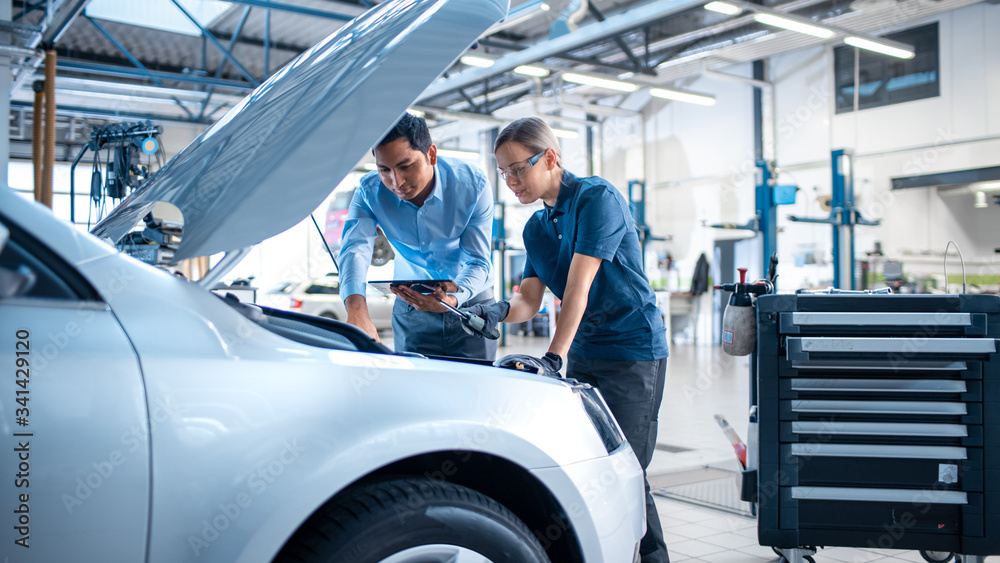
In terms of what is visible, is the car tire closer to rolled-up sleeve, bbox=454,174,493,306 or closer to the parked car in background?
rolled-up sleeve, bbox=454,174,493,306

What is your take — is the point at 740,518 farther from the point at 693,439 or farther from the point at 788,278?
the point at 788,278

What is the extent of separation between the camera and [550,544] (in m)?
1.55

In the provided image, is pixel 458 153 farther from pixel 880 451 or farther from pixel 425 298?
pixel 880 451

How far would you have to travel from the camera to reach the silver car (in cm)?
109

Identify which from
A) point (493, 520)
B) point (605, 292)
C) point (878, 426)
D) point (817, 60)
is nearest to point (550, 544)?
point (493, 520)

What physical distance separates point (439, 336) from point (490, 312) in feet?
0.99

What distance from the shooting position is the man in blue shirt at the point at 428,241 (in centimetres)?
237

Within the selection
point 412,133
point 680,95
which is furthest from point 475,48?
point 412,133

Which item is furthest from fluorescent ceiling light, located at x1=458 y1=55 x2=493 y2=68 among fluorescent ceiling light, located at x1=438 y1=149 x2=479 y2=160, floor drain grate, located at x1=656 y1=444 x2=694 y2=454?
floor drain grate, located at x1=656 y1=444 x2=694 y2=454

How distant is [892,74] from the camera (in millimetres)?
12359

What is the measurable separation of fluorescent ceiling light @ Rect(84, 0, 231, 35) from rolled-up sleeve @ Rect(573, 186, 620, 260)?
33.5 feet

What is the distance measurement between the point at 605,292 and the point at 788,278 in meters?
12.3

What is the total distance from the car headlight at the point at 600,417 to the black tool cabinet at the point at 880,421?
2.25 feet

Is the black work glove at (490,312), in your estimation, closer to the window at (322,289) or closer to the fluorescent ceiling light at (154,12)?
the fluorescent ceiling light at (154,12)
